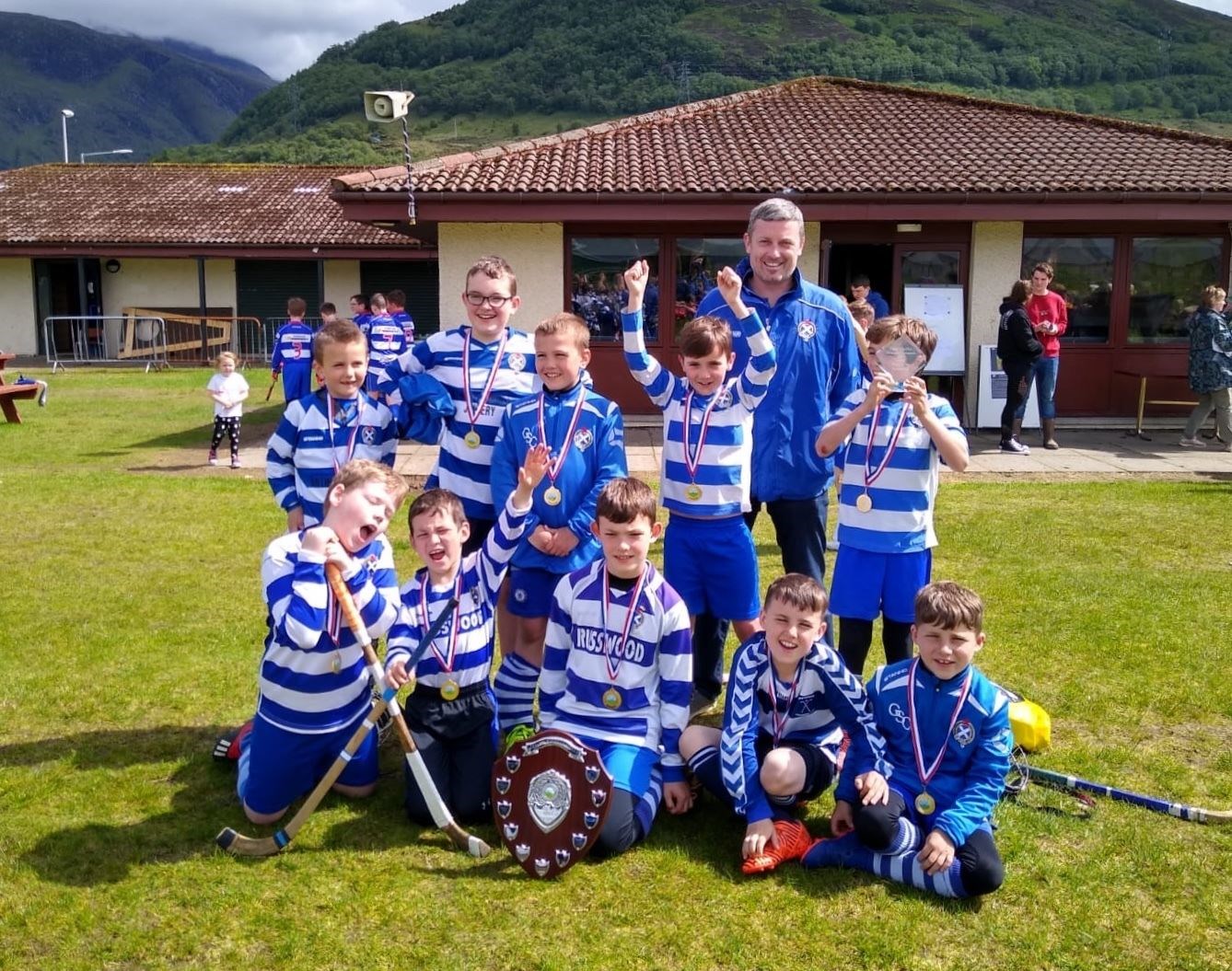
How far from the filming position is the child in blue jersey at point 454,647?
12.8ft

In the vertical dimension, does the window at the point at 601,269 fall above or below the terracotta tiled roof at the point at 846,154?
below

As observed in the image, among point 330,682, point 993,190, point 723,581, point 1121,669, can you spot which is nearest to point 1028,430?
point 993,190

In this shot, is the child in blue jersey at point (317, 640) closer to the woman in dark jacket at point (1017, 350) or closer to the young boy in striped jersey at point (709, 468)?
the young boy in striped jersey at point (709, 468)

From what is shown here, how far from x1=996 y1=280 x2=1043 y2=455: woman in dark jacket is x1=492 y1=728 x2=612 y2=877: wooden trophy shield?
10094mm

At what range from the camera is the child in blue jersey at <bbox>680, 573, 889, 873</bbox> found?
3.65m

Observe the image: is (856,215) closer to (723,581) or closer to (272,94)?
(723,581)

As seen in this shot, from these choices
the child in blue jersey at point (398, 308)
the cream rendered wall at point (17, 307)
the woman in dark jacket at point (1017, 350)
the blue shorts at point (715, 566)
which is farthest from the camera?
the cream rendered wall at point (17, 307)

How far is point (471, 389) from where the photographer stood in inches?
180

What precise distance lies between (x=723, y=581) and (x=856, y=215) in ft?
34.3

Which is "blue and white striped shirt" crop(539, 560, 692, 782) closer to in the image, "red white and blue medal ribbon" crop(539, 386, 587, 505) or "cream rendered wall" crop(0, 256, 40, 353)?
"red white and blue medal ribbon" crop(539, 386, 587, 505)

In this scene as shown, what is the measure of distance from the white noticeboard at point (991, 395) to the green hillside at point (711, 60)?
6987 cm

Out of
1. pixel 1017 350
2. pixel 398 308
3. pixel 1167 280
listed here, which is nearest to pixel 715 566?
pixel 1017 350

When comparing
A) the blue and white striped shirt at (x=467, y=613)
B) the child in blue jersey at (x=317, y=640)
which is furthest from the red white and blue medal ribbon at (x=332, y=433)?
the blue and white striped shirt at (x=467, y=613)

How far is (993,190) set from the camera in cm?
1362
